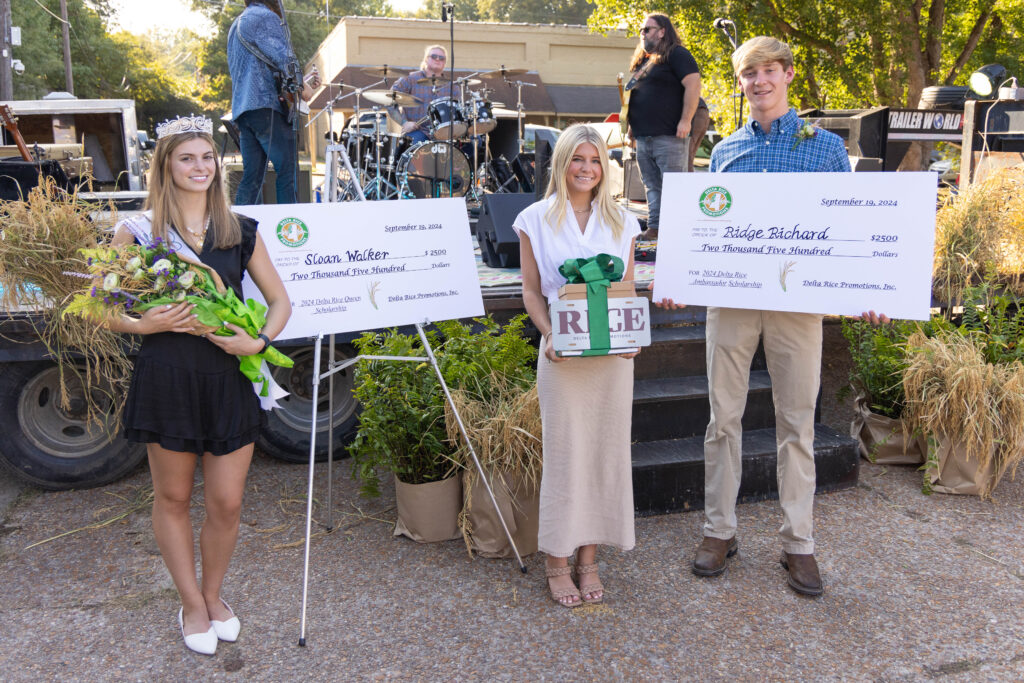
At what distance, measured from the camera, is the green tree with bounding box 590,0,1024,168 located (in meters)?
14.2

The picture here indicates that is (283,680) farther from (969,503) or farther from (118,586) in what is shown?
(969,503)

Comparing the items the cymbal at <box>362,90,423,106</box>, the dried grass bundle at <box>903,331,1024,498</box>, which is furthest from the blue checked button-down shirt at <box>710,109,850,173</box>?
the cymbal at <box>362,90,423,106</box>

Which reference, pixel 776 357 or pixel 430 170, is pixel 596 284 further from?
pixel 430 170

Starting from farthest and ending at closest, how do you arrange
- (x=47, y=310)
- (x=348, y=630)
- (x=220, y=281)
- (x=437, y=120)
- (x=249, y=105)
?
1. (x=437, y=120)
2. (x=249, y=105)
3. (x=47, y=310)
4. (x=348, y=630)
5. (x=220, y=281)

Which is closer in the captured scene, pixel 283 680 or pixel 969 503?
pixel 283 680

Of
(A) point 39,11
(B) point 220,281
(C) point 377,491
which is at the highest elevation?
(A) point 39,11

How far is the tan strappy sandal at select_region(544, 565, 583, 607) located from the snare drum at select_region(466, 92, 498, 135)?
24.1 ft

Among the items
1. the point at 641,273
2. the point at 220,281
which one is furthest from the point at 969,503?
the point at 220,281

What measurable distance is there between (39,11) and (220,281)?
109 feet

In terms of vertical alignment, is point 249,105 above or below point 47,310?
above

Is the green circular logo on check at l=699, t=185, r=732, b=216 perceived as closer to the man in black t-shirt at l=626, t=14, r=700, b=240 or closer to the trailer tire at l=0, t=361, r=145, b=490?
the man in black t-shirt at l=626, t=14, r=700, b=240

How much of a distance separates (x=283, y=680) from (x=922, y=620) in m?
2.41

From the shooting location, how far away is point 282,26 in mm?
5555

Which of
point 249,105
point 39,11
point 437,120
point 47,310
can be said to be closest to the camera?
point 47,310
